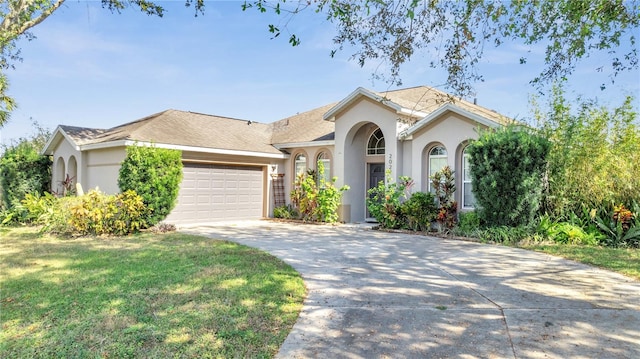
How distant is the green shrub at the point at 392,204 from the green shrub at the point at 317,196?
1740 millimetres

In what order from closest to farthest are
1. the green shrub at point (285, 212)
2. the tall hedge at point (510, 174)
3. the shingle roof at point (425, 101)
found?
the tall hedge at point (510, 174)
the shingle roof at point (425, 101)
the green shrub at point (285, 212)

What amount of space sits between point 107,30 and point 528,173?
14.4 metres

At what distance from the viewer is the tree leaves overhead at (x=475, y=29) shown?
7.20m

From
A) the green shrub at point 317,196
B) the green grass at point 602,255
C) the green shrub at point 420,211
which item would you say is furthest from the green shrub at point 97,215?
the green grass at point 602,255

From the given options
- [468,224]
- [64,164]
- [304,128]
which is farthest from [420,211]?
[64,164]

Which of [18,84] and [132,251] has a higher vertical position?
[18,84]

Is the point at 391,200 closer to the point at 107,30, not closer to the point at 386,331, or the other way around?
the point at 386,331

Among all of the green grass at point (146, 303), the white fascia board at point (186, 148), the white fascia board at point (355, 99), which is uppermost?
the white fascia board at point (355, 99)

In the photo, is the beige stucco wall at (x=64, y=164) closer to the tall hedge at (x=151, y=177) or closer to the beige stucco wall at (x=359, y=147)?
the tall hedge at (x=151, y=177)

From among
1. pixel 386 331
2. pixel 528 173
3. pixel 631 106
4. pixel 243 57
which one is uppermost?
pixel 243 57

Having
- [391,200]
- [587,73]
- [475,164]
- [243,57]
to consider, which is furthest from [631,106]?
[243,57]

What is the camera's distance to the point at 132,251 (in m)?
8.95

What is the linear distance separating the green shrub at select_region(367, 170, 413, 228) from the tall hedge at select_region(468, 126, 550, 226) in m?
2.86

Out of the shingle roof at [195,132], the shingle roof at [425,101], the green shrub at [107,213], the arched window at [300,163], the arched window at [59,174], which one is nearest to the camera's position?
the green shrub at [107,213]
